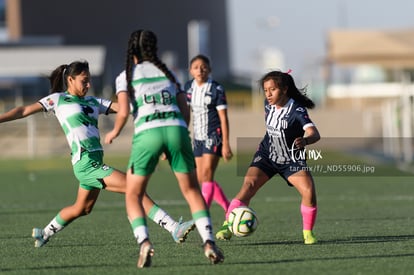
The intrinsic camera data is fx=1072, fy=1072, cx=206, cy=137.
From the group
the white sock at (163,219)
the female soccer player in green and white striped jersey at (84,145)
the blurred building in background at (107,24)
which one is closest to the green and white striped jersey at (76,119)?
the female soccer player in green and white striped jersey at (84,145)

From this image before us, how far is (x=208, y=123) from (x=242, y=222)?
3.26 meters

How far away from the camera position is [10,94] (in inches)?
2424

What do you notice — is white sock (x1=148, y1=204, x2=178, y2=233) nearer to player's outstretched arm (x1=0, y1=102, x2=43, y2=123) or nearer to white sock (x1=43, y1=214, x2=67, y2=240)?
white sock (x1=43, y1=214, x2=67, y2=240)

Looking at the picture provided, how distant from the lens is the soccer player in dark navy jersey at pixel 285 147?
10641mm

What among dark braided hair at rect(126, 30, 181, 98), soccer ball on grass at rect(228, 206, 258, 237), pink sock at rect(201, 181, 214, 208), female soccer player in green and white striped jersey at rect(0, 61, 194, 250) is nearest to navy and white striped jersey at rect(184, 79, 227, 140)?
pink sock at rect(201, 181, 214, 208)

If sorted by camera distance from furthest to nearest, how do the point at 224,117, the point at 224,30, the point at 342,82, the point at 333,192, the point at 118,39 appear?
1. the point at 224,30
2. the point at 342,82
3. the point at 118,39
4. the point at 333,192
5. the point at 224,117

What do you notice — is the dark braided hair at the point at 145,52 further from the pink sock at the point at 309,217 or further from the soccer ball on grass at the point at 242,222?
the pink sock at the point at 309,217

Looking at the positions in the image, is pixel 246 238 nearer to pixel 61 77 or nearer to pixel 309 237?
pixel 309 237

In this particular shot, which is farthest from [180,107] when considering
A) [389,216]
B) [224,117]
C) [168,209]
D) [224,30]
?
[224,30]

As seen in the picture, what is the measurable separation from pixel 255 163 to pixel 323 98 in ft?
164

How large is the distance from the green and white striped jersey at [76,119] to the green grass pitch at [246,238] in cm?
102

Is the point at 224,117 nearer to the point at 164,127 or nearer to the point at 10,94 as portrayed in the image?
the point at 164,127

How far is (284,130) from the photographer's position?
1078cm

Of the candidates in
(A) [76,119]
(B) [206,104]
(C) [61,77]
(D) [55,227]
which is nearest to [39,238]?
(D) [55,227]
